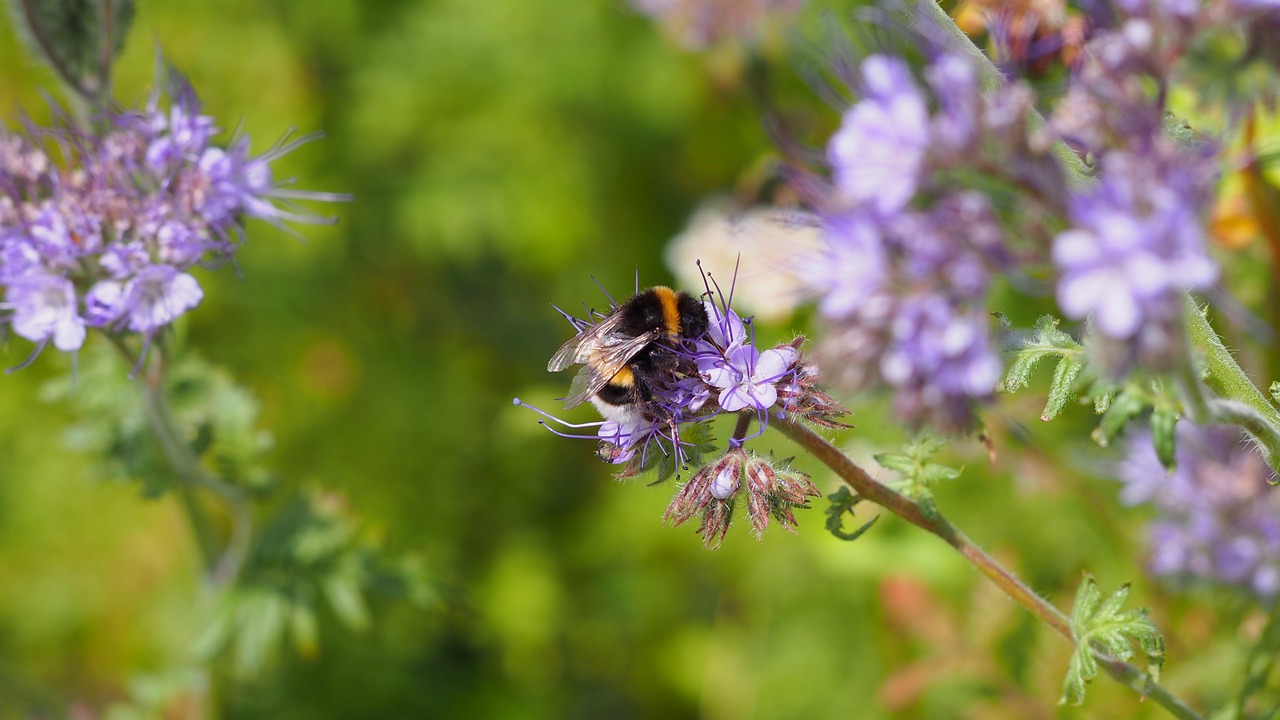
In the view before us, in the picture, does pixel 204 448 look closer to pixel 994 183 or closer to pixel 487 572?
pixel 487 572

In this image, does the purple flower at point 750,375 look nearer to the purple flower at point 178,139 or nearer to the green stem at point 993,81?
the green stem at point 993,81

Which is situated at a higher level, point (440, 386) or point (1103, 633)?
point (1103, 633)

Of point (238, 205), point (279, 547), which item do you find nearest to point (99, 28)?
point (238, 205)

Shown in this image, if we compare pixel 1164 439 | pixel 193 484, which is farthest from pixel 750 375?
pixel 193 484

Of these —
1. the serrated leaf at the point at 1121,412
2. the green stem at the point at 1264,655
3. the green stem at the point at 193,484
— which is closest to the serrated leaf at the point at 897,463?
the serrated leaf at the point at 1121,412

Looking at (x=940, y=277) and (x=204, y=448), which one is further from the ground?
(x=940, y=277)

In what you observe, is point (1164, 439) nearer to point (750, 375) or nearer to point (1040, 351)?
point (1040, 351)

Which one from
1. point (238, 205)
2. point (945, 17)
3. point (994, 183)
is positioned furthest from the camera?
point (238, 205)
